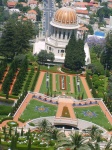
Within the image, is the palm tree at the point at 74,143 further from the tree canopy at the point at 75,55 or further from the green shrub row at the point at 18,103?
the tree canopy at the point at 75,55

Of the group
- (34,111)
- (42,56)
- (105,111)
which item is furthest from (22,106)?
(42,56)

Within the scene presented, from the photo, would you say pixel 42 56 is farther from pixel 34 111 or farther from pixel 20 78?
pixel 34 111

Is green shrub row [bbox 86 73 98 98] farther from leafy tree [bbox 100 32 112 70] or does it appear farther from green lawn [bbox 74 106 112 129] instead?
leafy tree [bbox 100 32 112 70]

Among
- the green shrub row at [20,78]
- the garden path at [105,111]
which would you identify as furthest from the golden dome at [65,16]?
the garden path at [105,111]

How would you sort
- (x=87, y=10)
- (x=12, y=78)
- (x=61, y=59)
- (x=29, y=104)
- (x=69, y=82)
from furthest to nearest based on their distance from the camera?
1. (x=87, y=10)
2. (x=61, y=59)
3. (x=69, y=82)
4. (x=12, y=78)
5. (x=29, y=104)

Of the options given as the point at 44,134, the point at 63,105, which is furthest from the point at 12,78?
the point at 44,134

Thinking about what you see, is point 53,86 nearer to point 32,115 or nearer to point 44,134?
point 32,115
